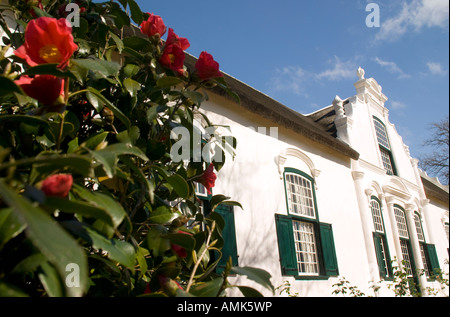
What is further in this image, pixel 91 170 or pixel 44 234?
pixel 91 170

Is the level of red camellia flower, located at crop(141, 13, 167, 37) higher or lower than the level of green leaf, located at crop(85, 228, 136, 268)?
higher

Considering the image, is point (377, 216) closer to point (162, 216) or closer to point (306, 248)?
point (306, 248)

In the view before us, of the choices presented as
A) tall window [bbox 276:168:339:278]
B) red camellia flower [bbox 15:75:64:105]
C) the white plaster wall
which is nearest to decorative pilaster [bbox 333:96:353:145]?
the white plaster wall

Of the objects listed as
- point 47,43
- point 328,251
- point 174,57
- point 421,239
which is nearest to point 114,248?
point 47,43

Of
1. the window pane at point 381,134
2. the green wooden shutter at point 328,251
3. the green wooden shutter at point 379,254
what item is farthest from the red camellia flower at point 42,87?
the window pane at point 381,134

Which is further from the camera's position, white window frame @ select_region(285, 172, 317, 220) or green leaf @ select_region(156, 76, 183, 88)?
white window frame @ select_region(285, 172, 317, 220)

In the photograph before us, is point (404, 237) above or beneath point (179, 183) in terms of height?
above

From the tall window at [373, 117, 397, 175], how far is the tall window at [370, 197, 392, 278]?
1774 mm

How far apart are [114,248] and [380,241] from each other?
9.34 meters

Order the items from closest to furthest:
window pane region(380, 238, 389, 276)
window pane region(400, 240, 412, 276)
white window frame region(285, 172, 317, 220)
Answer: white window frame region(285, 172, 317, 220) < window pane region(380, 238, 389, 276) < window pane region(400, 240, 412, 276)

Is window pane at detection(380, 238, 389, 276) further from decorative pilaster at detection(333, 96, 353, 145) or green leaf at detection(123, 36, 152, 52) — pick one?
green leaf at detection(123, 36, 152, 52)

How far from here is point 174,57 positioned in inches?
69.0

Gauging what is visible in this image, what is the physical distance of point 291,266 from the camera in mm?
6207

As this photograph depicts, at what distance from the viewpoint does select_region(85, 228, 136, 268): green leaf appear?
960 mm
